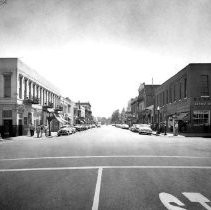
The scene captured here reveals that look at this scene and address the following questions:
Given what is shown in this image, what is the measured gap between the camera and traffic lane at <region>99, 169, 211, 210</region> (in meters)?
6.43

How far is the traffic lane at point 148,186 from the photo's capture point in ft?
21.1

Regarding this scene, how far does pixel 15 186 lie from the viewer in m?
8.23

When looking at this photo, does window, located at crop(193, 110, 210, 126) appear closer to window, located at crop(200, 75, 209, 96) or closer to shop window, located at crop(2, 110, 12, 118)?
window, located at crop(200, 75, 209, 96)

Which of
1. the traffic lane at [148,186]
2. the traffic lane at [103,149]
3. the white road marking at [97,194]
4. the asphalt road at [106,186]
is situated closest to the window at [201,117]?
the traffic lane at [103,149]

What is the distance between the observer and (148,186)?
320 inches

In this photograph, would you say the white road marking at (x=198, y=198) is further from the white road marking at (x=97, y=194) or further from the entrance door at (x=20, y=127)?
the entrance door at (x=20, y=127)

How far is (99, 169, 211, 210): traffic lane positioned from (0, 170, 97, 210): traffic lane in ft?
1.59

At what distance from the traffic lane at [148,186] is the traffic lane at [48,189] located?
1.59 feet

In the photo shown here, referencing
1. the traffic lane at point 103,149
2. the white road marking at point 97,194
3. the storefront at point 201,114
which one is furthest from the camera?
the storefront at point 201,114

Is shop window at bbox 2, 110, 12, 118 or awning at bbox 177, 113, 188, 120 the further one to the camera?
awning at bbox 177, 113, 188, 120

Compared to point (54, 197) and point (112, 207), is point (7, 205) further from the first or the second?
point (112, 207)

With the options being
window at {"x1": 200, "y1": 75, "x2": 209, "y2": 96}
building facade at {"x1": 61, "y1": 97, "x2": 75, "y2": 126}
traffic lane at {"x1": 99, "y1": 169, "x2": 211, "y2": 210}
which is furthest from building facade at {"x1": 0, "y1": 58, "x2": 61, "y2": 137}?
traffic lane at {"x1": 99, "y1": 169, "x2": 211, "y2": 210}

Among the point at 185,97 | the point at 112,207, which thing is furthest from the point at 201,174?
the point at 185,97

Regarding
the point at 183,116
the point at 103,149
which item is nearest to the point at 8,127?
the point at 103,149
